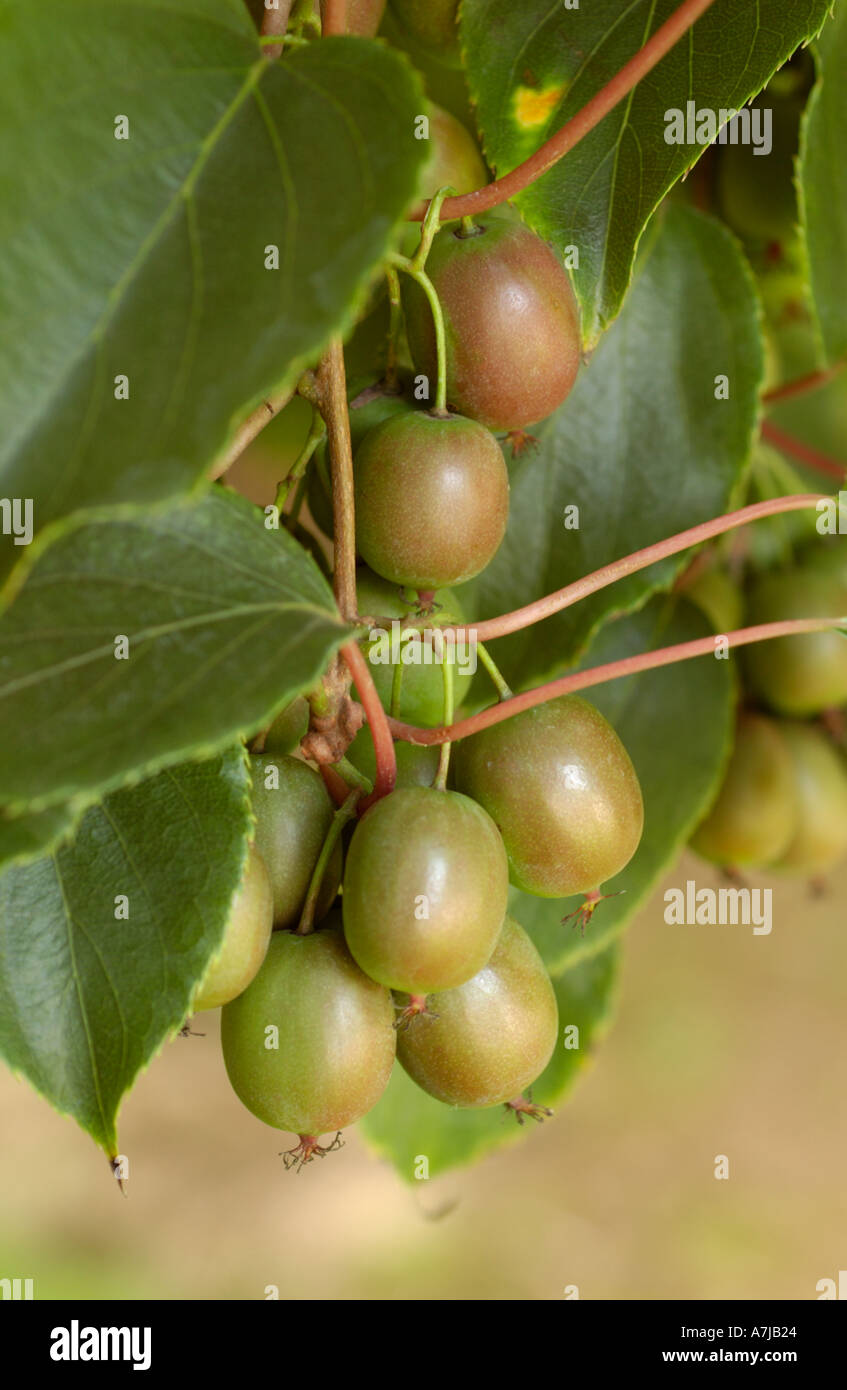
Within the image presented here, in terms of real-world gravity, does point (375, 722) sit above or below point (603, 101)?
below

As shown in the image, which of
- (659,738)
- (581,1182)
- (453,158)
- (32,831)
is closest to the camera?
(32,831)

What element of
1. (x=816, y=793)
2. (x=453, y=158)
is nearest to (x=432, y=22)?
(x=453, y=158)

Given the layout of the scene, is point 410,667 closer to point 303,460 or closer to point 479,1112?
point 303,460

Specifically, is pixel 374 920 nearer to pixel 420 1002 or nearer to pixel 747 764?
pixel 420 1002

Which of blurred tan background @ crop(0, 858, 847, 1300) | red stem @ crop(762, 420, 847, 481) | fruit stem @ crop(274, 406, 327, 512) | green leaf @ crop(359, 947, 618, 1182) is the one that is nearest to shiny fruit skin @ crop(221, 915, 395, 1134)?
fruit stem @ crop(274, 406, 327, 512)

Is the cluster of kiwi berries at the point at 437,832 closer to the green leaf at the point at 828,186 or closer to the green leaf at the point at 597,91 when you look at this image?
the green leaf at the point at 597,91

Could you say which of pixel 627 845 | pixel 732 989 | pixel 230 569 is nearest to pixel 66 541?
pixel 230 569
